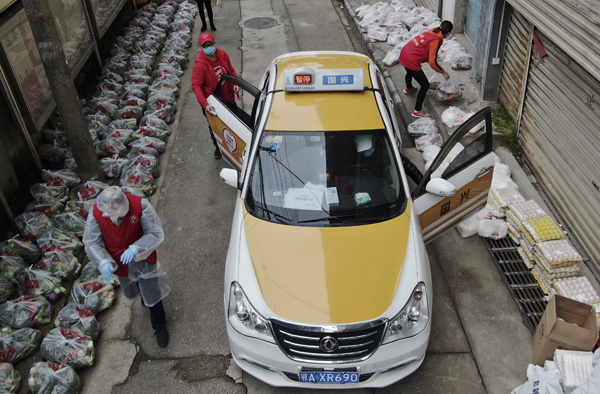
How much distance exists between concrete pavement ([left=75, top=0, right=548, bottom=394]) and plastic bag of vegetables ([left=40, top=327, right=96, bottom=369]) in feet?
0.45

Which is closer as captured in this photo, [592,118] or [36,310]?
[36,310]

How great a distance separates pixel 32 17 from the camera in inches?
217

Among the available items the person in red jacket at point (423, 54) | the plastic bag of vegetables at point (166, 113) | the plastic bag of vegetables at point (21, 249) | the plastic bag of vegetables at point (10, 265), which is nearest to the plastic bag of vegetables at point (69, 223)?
the plastic bag of vegetables at point (21, 249)

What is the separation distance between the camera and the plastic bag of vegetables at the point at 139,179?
654 centimetres

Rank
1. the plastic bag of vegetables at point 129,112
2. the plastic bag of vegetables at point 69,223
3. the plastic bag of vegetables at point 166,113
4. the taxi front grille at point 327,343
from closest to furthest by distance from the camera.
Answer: the taxi front grille at point 327,343 < the plastic bag of vegetables at point 69,223 < the plastic bag of vegetables at point 129,112 < the plastic bag of vegetables at point 166,113

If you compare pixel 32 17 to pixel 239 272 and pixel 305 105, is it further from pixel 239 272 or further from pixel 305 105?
pixel 239 272

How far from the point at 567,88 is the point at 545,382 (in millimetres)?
3446

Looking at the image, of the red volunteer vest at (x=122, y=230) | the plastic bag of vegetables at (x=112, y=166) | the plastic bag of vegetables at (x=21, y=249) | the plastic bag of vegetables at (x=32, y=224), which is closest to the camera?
the red volunteer vest at (x=122, y=230)

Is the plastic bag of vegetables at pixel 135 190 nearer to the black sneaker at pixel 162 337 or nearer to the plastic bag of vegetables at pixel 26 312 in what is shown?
the plastic bag of vegetables at pixel 26 312

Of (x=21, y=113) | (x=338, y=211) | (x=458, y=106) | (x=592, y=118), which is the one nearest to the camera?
(x=338, y=211)

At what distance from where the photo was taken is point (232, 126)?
18.7 ft

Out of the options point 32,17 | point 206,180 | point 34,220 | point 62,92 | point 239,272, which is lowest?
point 206,180

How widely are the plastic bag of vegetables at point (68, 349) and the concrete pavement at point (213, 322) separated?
14cm

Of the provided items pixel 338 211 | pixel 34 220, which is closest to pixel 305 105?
pixel 338 211
